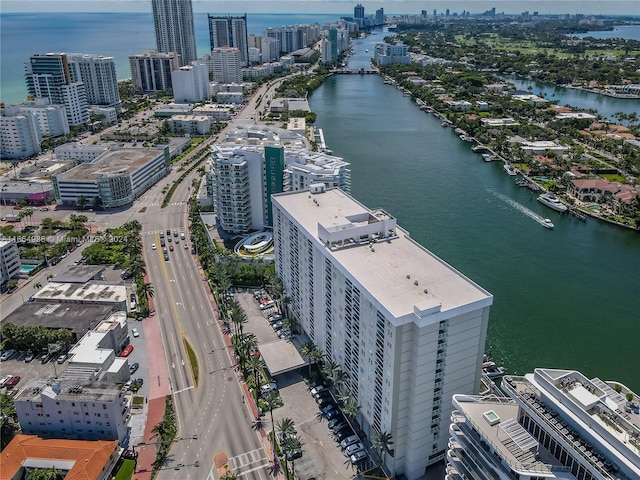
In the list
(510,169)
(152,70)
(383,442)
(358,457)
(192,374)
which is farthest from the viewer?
(152,70)

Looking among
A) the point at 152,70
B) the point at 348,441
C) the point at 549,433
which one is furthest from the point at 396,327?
the point at 152,70

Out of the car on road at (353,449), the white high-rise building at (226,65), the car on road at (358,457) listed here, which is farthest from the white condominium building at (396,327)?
the white high-rise building at (226,65)

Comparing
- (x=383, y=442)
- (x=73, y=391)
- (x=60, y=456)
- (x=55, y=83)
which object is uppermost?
(x=55, y=83)

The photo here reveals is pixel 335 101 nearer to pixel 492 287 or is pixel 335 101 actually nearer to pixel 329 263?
pixel 492 287

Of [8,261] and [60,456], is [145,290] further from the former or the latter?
[60,456]

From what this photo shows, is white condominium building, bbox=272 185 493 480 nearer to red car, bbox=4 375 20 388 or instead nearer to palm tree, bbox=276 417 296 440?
palm tree, bbox=276 417 296 440

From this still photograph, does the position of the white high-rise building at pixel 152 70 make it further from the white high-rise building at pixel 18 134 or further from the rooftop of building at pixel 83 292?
the rooftop of building at pixel 83 292

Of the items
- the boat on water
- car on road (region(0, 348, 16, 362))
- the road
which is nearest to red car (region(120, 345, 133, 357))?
the road
